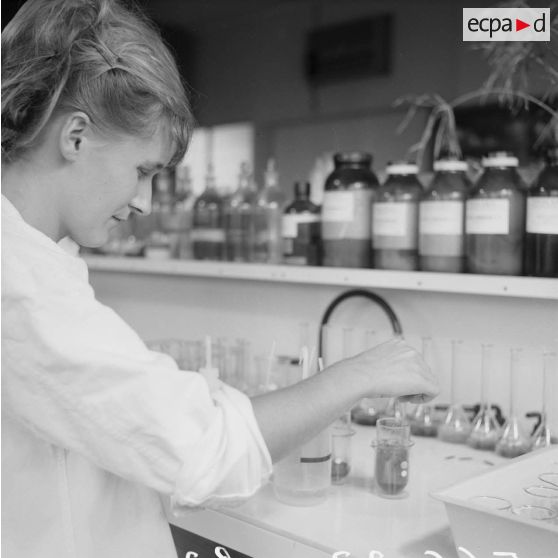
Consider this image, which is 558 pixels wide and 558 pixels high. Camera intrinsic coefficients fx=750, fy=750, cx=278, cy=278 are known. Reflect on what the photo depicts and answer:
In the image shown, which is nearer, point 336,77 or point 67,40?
point 67,40

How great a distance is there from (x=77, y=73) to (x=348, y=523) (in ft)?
2.55

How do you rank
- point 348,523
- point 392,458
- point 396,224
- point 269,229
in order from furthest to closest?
point 269,229, point 396,224, point 392,458, point 348,523

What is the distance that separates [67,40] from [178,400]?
462 millimetres

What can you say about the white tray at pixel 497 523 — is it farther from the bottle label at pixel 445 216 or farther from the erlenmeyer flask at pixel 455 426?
the bottle label at pixel 445 216

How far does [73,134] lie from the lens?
36.2 inches

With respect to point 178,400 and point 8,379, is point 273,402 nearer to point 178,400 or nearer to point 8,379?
point 178,400

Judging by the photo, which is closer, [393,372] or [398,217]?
[393,372]

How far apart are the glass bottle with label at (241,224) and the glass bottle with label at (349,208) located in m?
0.33

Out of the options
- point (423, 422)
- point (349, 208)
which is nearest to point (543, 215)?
point (349, 208)

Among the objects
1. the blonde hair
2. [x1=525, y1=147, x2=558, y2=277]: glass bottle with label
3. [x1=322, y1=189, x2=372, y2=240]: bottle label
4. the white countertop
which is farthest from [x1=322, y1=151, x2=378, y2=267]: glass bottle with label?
the blonde hair

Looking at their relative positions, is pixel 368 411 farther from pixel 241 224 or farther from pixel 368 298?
pixel 241 224

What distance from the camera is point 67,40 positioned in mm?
921

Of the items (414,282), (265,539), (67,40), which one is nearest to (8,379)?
(67,40)

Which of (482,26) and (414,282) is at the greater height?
(482,26)
